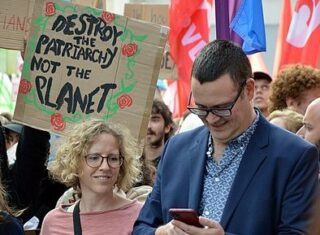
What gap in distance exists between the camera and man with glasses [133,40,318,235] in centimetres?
332

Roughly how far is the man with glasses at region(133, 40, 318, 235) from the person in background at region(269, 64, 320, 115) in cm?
290

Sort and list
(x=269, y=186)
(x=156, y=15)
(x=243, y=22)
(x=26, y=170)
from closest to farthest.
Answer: (x=269, y=186), (x=26, y=170), (x=243, y=22), (x=156, y=15)

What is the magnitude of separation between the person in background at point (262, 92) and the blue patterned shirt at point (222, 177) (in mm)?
3994

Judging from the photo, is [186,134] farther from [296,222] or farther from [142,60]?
[142,60]

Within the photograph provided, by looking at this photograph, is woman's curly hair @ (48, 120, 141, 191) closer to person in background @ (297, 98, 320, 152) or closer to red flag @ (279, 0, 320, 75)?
person in background @ (297, 98, 320, 152)

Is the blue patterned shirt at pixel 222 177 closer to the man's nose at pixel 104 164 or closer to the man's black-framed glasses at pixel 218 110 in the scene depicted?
the man's black-framed glasses at pixel 218 110

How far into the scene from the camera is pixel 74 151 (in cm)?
453

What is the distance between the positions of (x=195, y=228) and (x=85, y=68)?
2.22 meters

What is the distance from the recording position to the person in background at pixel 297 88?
21.0 ft

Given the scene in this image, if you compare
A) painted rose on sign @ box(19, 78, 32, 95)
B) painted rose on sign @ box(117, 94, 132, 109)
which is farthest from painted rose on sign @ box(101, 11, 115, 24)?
painted rose on sign @ box(19, 78, 32, 95)

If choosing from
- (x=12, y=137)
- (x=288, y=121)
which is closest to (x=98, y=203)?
(x=288, y=121)

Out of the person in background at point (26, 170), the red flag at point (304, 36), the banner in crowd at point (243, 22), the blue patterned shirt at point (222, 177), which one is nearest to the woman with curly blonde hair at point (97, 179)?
the person in background at point (26, 170)

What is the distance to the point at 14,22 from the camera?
5477 mm

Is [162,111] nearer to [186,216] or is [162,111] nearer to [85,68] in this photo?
[85,68]
